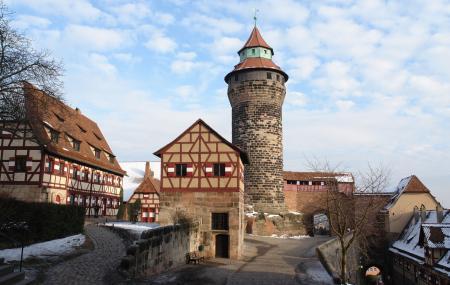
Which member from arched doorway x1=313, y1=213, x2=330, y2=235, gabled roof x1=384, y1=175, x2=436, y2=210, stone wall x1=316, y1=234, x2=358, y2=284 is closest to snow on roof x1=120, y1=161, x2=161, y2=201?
arched doorway x1=313, y1=213, x2=330, y2=235

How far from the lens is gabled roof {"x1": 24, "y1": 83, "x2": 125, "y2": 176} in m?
18.9

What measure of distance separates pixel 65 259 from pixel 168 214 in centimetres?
1077

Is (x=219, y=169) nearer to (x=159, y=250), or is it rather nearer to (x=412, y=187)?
(x=159, y=250)

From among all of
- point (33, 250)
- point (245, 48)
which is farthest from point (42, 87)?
point (245, 48)

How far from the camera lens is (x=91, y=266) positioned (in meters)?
14.0

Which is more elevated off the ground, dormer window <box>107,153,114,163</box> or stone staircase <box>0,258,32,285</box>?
dormer window <box>107,153,114,163</box>

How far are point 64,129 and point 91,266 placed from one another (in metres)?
19.4

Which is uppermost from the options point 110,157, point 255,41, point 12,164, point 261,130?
point 255,41

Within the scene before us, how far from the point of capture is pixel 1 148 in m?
27.5

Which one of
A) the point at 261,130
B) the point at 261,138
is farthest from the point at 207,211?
the point at 261,130

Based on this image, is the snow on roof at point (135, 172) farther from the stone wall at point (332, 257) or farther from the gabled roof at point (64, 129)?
the stone wall at point (332, 257)

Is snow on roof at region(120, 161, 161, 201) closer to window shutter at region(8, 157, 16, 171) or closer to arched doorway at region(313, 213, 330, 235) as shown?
arched doorway at region(313, 213, 330, 235)

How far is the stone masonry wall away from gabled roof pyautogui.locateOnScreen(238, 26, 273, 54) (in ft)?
12.2

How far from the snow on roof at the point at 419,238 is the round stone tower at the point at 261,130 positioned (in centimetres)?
1114
